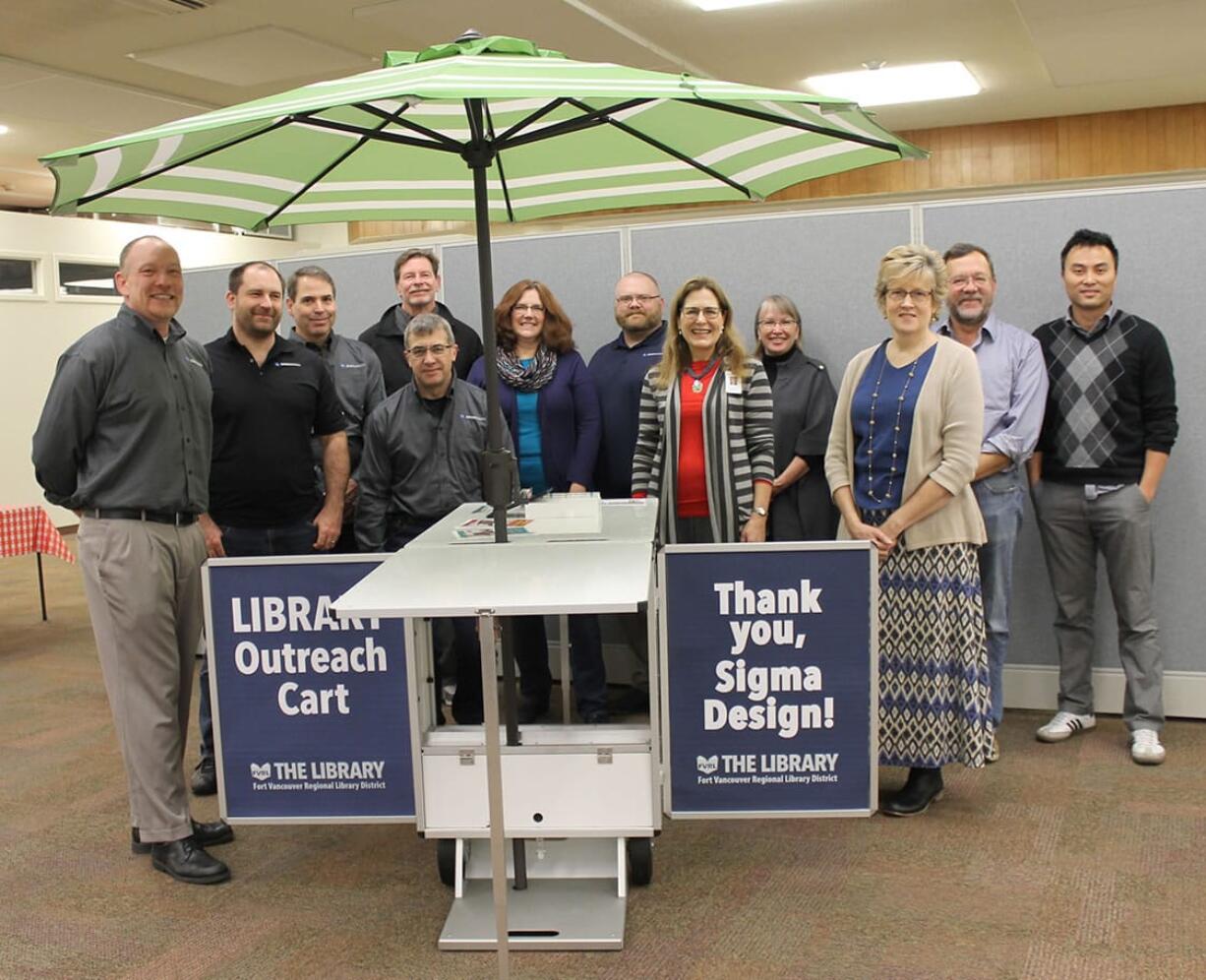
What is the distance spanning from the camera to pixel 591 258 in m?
4.44

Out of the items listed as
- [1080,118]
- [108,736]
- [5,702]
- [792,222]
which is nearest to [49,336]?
[5,702]

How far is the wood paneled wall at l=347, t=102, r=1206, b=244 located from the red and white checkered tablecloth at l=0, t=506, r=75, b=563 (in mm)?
3851

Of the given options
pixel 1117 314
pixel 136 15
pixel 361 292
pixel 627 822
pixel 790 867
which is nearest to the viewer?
pixel 627 822

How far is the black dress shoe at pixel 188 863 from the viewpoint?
2.83 m

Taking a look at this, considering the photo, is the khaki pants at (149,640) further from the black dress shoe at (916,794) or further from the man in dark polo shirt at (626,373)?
the black dress shoe at (916,794)

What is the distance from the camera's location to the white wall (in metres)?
9.30

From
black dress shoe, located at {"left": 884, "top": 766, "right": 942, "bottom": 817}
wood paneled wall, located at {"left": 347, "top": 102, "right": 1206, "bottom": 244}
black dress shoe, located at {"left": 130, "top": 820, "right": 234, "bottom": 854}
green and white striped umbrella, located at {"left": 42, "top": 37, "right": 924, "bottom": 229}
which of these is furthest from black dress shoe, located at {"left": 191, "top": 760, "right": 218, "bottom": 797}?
wood paneled wall, located at {"left": 347, "top": 102, "right": 1206, "bottom": 244}

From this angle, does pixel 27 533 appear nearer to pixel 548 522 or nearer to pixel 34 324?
pixel 548 522

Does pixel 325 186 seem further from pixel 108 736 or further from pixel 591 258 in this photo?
pixel 108 736

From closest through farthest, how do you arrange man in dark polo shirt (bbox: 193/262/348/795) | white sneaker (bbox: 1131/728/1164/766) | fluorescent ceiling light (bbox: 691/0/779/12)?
man in dark polo shirt (bbox: 193/262/348/795)
white sneaker (bbox: 1131/728/1164/766)
fluorescent ceiling light (bbox: 691/0/779/12)

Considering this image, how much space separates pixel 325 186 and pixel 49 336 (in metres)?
7.74

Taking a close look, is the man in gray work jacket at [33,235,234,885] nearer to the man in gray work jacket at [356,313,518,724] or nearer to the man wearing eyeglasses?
the man in gray work jacket at [356,313,518,724]

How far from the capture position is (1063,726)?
3.64 m

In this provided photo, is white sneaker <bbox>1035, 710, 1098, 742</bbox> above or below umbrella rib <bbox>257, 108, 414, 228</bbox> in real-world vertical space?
below
